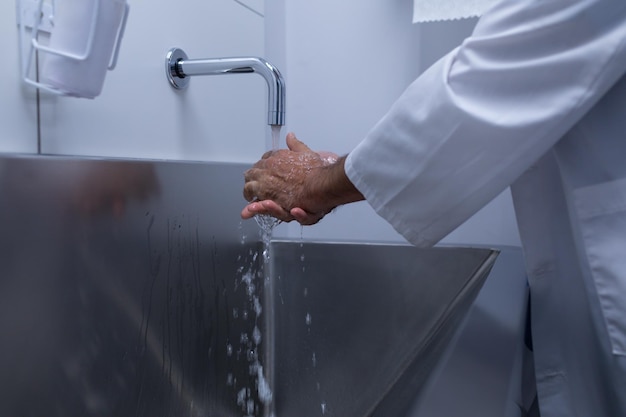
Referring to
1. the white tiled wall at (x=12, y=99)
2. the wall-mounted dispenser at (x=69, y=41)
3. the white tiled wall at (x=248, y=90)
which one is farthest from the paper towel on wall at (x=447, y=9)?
the white tiled wall at (x=12, y=99)

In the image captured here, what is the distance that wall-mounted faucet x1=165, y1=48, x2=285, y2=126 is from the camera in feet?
2.73

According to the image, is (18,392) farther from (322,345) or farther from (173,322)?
(322,345)

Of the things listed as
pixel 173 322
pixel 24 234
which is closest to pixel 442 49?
pixel 173 322

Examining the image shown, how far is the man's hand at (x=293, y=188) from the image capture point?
0.66 metres

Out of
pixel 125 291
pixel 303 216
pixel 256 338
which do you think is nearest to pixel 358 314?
pixel 256 338

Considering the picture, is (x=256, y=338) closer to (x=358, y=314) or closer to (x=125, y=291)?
(x=358, y=314)

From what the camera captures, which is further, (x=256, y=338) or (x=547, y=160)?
(x=256, y=338)

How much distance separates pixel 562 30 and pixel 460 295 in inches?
21.0

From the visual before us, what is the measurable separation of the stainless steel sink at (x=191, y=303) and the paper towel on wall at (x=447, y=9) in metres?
0.41

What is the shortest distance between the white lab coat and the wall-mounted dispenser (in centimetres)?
31

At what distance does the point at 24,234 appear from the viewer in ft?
1.90

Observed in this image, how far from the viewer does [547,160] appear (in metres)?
0.60

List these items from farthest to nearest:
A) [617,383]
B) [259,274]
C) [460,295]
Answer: [259,274], [460,295], [617,383]

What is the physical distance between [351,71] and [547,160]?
0.68 m
